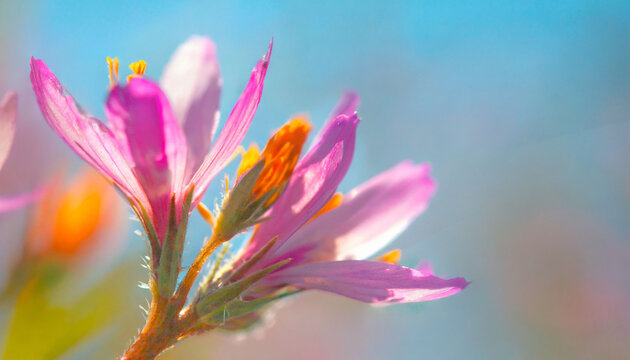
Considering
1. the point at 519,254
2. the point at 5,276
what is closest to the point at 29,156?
the point at 5,276

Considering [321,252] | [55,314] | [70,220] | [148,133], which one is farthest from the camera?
[70,220]

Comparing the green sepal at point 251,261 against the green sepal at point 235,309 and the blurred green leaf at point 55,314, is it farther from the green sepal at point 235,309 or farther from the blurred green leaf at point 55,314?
the blurred green leaf at point 55,314

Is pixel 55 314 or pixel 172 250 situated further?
pixel 55 314

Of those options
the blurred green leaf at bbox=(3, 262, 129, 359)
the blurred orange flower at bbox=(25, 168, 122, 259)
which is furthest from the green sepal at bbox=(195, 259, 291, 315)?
the blurred orange flower at bbox=(25, 168, 122, 259)

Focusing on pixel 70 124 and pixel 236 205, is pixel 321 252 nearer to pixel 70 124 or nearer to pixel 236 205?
Result: pixel 236 205

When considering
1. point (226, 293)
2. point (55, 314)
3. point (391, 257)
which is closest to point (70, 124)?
point (226, 293)

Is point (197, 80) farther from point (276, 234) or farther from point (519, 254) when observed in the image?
point (519, 254)

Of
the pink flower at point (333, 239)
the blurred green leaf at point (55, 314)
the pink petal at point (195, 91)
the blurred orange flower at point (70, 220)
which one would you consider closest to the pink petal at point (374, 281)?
the pink flower at point (333, 239)
